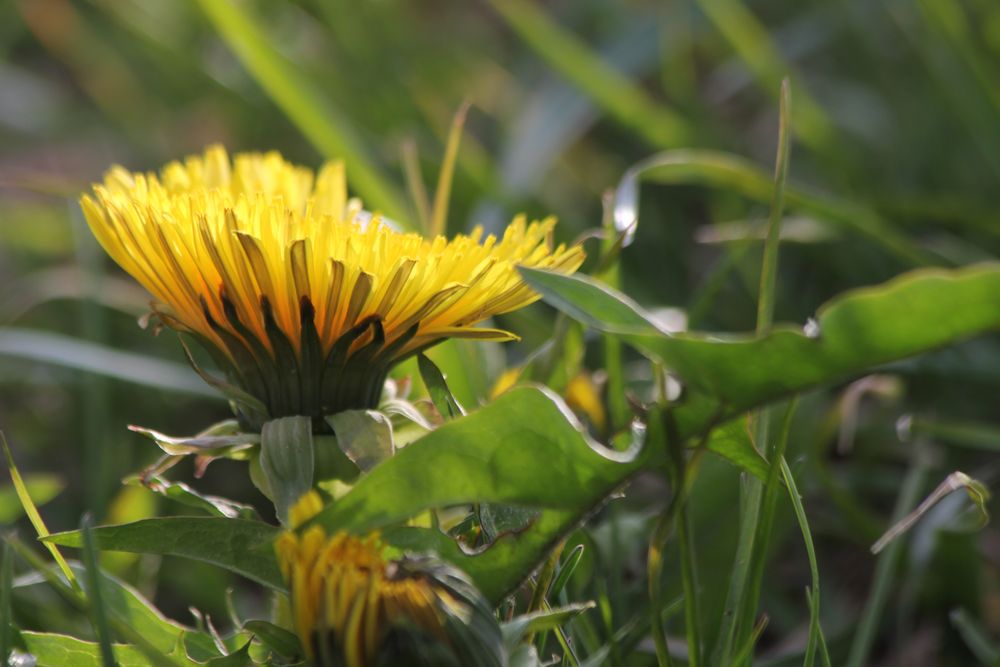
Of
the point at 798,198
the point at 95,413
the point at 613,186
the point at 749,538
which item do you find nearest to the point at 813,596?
the point at 749,538

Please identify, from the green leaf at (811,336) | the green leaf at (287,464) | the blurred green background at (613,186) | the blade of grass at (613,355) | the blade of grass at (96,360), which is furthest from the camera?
the blade of grass at (96,360)

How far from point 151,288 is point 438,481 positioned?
178 mm

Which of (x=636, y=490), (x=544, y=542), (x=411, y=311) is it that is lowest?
(x=636, y=490)

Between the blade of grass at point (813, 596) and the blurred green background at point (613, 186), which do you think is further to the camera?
the blurred green background at point (613, 186)

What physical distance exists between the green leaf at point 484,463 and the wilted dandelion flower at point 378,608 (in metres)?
0.02

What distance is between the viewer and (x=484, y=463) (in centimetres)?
43

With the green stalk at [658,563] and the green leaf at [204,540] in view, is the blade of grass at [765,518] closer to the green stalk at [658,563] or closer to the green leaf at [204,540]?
the green stalk at [658,563]

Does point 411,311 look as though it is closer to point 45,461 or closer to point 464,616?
point 464,616

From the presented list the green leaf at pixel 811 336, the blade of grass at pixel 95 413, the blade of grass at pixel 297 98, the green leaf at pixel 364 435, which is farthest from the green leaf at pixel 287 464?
the blade of grass at pixel 297 98

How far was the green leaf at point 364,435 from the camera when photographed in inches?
19.0

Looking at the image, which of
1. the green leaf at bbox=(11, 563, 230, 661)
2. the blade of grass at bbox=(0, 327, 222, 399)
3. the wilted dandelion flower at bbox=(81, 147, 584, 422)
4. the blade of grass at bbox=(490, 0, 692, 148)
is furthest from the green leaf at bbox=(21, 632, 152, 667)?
the blade of grass at bbox=(490, 0, 692, 148)

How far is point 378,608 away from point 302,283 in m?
0.15

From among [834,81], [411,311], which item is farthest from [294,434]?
[834,81]

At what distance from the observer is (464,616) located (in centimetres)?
40
